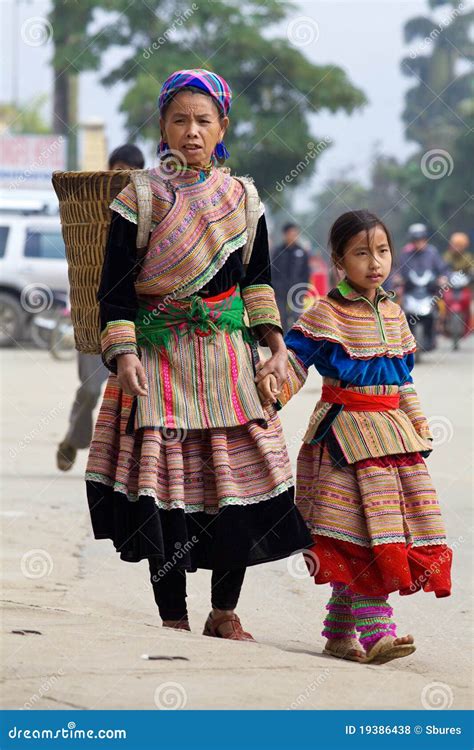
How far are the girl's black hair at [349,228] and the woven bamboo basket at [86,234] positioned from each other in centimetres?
70

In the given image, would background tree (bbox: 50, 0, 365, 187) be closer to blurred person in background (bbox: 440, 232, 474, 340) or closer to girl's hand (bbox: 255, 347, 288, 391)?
blurred person in background (bbox: 440, 232, 474, 340)

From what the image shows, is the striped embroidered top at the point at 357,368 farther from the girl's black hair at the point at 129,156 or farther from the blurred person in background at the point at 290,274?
the blurred person in background at the point at 290,274

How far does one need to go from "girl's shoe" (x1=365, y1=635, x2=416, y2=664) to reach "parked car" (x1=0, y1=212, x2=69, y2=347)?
18180mm

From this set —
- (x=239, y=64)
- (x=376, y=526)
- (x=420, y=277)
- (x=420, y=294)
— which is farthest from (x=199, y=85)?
(x=239, y=64)

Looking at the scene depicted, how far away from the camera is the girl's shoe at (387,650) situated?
4512mm

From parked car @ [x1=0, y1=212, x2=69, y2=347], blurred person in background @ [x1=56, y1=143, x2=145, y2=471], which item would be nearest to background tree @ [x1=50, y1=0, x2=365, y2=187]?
parked car @ [x1=0, y1=212, x2=69, y2=347]

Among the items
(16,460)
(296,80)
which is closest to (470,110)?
(296,80)

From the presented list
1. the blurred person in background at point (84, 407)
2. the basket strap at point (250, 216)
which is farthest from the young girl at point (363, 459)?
the blurred person in background at point (84, 407)

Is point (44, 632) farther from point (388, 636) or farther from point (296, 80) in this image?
point (296, 80)

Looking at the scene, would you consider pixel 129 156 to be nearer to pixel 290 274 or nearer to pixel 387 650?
pixel 387 650

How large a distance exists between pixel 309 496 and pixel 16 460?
525 centimetres

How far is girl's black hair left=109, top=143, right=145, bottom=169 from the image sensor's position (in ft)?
22.6

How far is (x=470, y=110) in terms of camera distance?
51.9m

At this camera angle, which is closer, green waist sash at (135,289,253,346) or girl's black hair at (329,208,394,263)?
green waist sash at (135,289,253,346)
